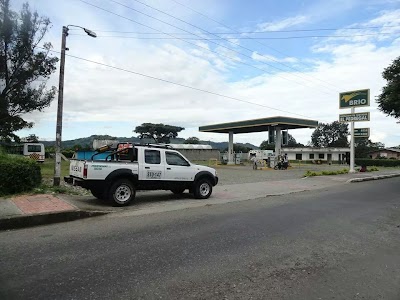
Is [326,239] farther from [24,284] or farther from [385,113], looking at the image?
[385,113]

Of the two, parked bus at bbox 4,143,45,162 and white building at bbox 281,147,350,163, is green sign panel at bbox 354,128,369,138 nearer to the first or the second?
parked bus at bbox 4,143,45,162

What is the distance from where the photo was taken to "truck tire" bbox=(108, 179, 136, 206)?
9664 millimetres

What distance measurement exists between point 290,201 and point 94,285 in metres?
8.66

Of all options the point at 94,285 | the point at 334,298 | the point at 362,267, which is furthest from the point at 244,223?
the point at 94,285

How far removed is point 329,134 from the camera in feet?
376

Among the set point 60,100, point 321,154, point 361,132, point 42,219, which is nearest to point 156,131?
point 321,154

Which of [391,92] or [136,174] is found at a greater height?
[391,92]

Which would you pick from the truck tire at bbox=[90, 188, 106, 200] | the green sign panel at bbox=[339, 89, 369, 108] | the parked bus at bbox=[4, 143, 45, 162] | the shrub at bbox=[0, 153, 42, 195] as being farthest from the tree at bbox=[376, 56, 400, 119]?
the parked bus at bbox=[4, 143, 45, 162]

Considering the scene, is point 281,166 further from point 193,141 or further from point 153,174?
point 193,141

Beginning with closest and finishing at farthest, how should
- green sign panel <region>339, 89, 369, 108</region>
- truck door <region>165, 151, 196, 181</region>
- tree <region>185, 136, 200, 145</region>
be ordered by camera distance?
truck door <region>165, 151, 196, 181</region> → green sign panel <region>339, 89, 369, 108</region> → tree <region>185, 136, 200, 145</region>

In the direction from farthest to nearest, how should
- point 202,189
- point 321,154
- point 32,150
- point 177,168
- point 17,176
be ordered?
point 321,154, point 32,150, point 202,189, point 177,168, point 17,176

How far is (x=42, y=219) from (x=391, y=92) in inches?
839

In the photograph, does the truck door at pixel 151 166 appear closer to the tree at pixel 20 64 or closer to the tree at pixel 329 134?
the tree at pixel 20 64

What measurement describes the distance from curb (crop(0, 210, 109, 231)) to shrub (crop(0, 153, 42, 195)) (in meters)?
3.03
